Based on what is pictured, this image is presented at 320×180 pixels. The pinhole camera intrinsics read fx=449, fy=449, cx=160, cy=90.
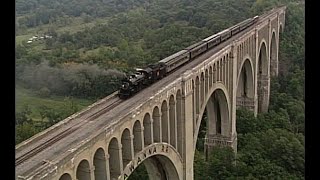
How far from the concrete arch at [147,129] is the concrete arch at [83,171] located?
176 inches

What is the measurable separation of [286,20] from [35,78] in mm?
36221

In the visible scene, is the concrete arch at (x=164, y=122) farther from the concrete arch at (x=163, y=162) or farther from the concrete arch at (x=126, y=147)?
the concrete arch at (x=126, y=147)

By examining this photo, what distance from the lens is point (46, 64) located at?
52.9m

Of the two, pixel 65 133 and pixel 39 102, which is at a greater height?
pixel 65 133

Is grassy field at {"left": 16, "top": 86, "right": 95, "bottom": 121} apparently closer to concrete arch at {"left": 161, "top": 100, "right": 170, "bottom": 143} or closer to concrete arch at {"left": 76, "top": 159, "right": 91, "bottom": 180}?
concrete arch at {"left": 161, "top": 100, "right": 170, "bottom": 143}

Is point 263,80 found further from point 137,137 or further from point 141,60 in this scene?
point 137,137

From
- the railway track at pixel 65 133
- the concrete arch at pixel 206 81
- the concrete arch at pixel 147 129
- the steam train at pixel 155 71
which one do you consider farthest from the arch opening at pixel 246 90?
the concrete arch at pixel 147 129

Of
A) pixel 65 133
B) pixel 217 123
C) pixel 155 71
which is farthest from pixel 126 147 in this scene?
pixel 217 123

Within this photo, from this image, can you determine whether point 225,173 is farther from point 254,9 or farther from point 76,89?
point 254,9

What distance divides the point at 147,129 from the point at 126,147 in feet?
6.22

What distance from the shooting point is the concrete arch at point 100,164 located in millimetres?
15703

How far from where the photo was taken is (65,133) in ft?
55.3

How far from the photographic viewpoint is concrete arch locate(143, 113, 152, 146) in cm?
1888
